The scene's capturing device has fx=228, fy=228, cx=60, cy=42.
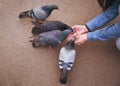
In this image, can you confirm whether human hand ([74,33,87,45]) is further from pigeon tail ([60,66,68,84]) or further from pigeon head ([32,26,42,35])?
pigeon head ([32,26,42,35])

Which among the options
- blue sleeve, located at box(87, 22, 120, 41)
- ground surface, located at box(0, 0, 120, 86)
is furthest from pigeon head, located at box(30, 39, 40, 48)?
blue sleeve, located at box(87, 22, 120, 41)

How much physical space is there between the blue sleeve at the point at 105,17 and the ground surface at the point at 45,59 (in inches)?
5.6

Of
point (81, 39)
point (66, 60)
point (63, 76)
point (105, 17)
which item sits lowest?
point (63, 76)

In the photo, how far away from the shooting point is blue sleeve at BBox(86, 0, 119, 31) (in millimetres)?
1475

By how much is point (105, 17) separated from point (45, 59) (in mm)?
493

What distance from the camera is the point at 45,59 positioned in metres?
1.56

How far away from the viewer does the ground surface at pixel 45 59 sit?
1.46m

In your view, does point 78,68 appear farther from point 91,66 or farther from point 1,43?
point 1,43

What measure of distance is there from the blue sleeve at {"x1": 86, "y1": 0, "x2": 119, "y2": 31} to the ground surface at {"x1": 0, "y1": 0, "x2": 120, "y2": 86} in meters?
0.14

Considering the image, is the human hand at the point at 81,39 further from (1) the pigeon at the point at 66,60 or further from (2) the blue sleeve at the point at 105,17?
(2) the blue sleeve at the point at 105,17

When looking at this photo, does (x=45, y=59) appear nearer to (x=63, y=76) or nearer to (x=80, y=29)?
(x=63, y=76)

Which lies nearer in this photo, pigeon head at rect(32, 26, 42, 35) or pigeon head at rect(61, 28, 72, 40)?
pigeon head at rect(61, 28, 72, 40)

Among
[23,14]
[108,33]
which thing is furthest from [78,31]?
[23,14]

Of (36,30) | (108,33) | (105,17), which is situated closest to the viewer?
(108,33)
